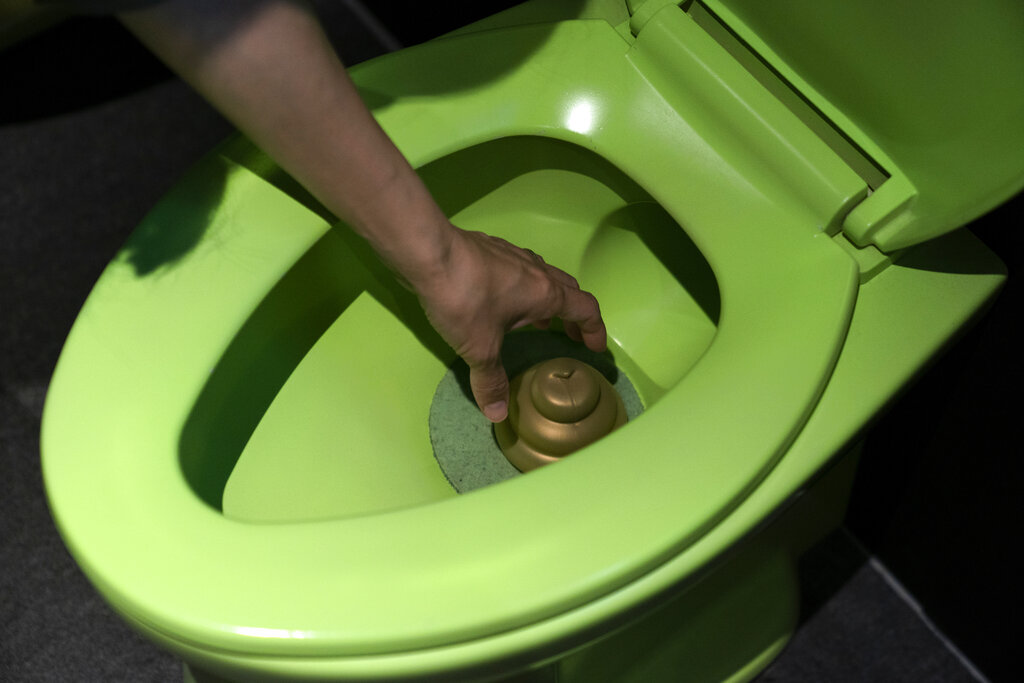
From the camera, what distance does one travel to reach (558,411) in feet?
1.93

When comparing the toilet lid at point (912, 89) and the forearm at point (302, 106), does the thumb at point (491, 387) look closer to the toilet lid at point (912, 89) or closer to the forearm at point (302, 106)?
the forearm at point (302, 106)

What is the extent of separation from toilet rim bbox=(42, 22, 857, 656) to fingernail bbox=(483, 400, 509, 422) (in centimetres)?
13

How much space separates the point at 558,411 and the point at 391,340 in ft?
0.43

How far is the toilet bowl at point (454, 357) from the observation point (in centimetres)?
43

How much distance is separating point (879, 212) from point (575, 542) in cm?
25

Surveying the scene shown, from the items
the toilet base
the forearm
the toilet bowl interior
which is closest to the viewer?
the forearm

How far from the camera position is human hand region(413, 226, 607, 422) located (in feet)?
1.68

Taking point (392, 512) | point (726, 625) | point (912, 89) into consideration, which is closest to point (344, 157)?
point (392, 512)

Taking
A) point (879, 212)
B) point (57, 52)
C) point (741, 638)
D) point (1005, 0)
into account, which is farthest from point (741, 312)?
point (57, 52)

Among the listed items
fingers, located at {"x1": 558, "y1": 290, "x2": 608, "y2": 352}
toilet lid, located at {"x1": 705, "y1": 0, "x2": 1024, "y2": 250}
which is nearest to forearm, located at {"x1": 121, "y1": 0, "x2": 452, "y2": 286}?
fingers, located at {"x1": 558, "y1": 290, "x2": 608, "y2": 352}

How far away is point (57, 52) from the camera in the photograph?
Result: 1.17 meters

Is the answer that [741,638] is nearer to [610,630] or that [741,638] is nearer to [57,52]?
[610,630]

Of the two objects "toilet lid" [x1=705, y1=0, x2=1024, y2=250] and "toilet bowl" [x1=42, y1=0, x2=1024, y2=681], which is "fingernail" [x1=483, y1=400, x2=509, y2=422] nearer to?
"toilet bowl" [x1=42, y1=0, x2=1024, y2=681]

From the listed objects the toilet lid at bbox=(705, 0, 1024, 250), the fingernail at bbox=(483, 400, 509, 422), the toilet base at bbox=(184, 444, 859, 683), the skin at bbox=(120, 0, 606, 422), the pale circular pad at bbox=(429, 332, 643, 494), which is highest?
the toilet lid at bbox=(705, 0, 1024, 250)
